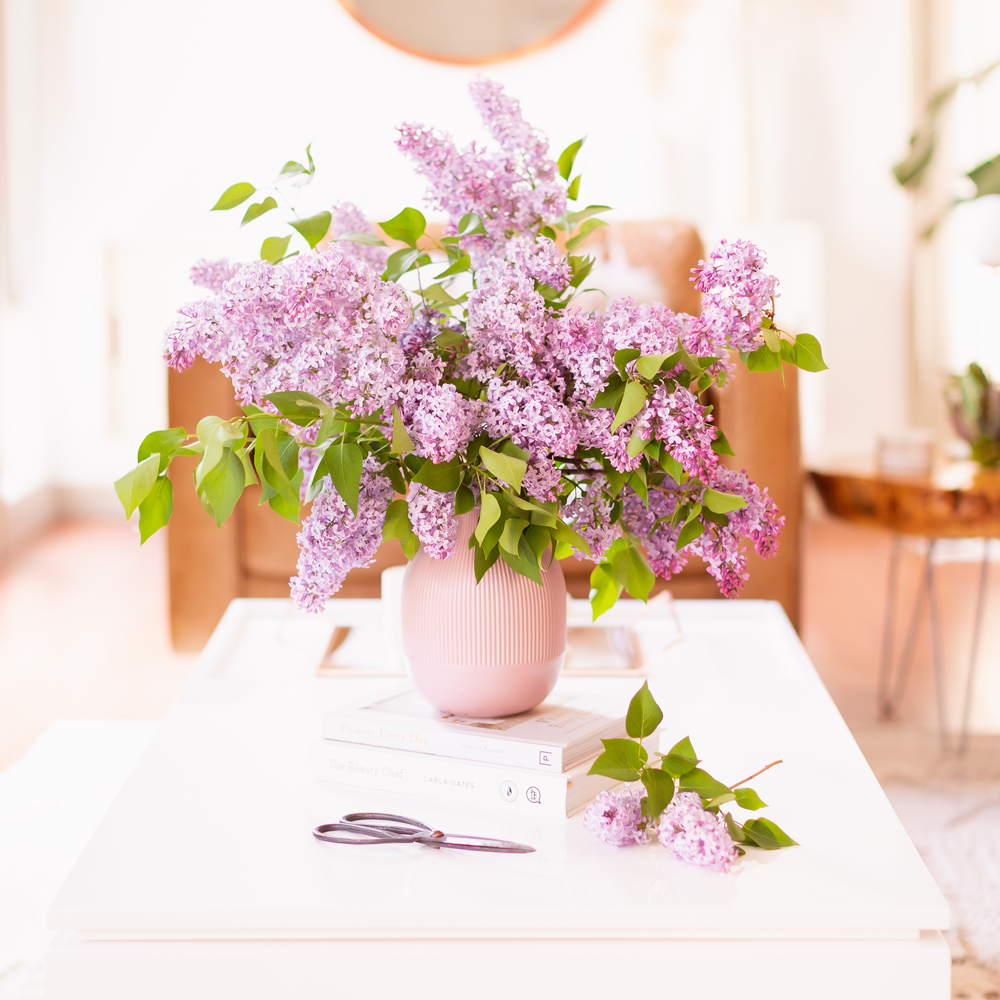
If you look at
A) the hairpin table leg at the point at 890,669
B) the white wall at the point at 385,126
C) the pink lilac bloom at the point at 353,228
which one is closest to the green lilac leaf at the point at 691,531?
the pink lilac bloom at the point at 353,228

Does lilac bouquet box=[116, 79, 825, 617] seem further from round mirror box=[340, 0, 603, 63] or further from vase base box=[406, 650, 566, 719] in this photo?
round mirror box=[340, 0, 603, 63]

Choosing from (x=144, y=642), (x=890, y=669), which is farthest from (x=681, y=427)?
(x=144, y=642)

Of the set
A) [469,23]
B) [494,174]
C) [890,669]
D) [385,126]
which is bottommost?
[890,669]

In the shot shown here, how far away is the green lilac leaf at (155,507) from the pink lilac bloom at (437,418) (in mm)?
159

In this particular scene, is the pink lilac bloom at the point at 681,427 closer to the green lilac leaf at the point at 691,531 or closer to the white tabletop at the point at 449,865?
the green lilac leaf at the point at 691,531

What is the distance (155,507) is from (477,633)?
0.25 metres

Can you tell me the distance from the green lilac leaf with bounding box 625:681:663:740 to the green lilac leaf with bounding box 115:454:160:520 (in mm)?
351

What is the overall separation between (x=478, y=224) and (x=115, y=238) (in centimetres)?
317

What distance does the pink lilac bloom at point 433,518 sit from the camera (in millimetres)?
737

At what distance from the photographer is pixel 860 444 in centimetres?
377

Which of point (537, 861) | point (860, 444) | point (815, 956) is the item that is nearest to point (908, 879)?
point (815, 956)

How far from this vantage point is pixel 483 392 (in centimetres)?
76

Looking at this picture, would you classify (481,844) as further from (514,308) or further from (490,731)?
(514,308)

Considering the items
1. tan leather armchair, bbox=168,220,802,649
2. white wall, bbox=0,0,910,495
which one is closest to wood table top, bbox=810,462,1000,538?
tan leather armchair, bbox=168,220,802,649
